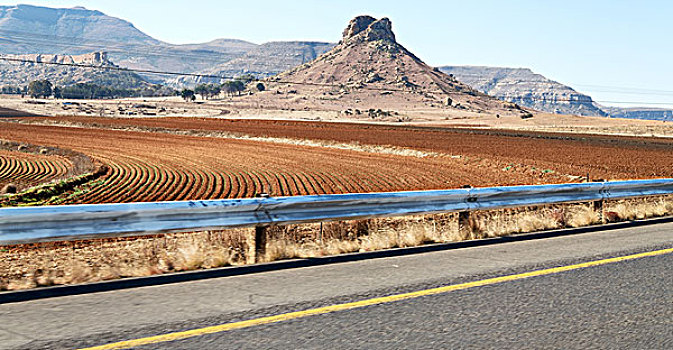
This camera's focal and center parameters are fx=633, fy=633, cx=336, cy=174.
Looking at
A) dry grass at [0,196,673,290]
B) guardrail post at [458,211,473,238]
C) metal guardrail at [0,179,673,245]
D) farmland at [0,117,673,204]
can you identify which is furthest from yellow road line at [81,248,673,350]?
farmland at [0,117,673,204]

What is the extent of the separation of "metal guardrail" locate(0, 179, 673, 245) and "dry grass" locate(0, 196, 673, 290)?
0.38m

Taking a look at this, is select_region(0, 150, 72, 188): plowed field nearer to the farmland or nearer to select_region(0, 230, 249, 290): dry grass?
the farmland

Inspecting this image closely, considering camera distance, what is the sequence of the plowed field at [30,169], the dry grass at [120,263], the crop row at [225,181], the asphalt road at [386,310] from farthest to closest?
the plowed field at [30,169], the crop row at [225,181], the dry grass at [120,263], the asphalt road at [386,310]

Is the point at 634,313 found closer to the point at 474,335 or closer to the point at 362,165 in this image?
the point at 474,335

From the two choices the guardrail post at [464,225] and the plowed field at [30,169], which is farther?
the plowed field at [30,169]

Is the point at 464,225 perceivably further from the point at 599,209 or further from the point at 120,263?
the point at 120,263

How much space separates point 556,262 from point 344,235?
3.45 meters

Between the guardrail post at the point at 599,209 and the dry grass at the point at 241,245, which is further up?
the guardrail post at the point at 599,209

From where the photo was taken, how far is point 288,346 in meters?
4.45

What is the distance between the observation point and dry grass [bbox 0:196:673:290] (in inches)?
275

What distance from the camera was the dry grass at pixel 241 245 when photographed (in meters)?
6.99

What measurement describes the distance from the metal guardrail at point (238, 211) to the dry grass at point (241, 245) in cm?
38

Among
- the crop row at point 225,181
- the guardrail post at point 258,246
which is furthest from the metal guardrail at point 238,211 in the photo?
the crop row at point 225,181

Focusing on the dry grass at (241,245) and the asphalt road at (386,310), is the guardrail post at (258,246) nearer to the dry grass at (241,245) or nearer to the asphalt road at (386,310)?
the dry grass at (241,245)
